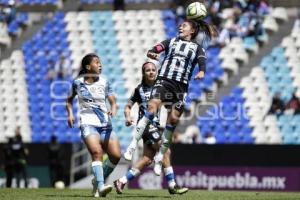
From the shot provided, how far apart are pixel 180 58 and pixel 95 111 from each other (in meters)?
1.66

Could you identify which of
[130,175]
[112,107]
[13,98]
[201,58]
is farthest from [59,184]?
[201,58]

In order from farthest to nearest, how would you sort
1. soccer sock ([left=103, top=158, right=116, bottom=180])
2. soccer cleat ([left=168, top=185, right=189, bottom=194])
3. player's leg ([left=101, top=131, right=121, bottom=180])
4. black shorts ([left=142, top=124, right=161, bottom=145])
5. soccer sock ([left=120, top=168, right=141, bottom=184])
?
black shorts ([left=142, top=124, right=161, bottom=145]) < soccer cleat ([left=168, top=185, right=189, bottom=194]) < soccer sock ([left=103, top=158, right=116, bottom=180]) < soccer sock ([left=120, top=168, right=141, bottom=184]) < player's leg ([left=101, top=131, right=121, bottom=180])

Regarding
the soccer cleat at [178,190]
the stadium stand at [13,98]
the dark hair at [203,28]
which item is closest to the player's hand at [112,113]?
the soccer cleat at [178,190]

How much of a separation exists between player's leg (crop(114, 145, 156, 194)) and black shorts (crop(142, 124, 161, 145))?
106mm

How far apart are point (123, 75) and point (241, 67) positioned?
427 cm

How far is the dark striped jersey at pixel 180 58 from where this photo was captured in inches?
484

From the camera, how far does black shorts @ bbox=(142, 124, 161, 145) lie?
519 inches

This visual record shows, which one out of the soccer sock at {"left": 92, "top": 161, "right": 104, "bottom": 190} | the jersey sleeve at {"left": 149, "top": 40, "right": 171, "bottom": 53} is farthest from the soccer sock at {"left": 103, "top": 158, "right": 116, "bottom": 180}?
the jersey sleeve at {"left": 149, "top": 40, "right": 171, "bottom": 53}

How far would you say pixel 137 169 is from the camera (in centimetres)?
1255

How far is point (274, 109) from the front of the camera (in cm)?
2464

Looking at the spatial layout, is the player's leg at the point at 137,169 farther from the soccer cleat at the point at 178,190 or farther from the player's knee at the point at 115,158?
the soccer cleat at the point at 178,190

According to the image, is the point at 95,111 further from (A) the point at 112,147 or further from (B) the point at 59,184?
(B) the point at 59,184

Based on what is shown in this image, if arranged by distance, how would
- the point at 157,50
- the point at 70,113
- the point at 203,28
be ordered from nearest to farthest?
the point at 70,113 → the point at 157,50 → the point at 203,28

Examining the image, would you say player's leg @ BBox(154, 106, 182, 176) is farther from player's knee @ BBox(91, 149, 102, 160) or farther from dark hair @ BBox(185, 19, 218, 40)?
dark hair @ BBox(185, 19, 218, 40)
